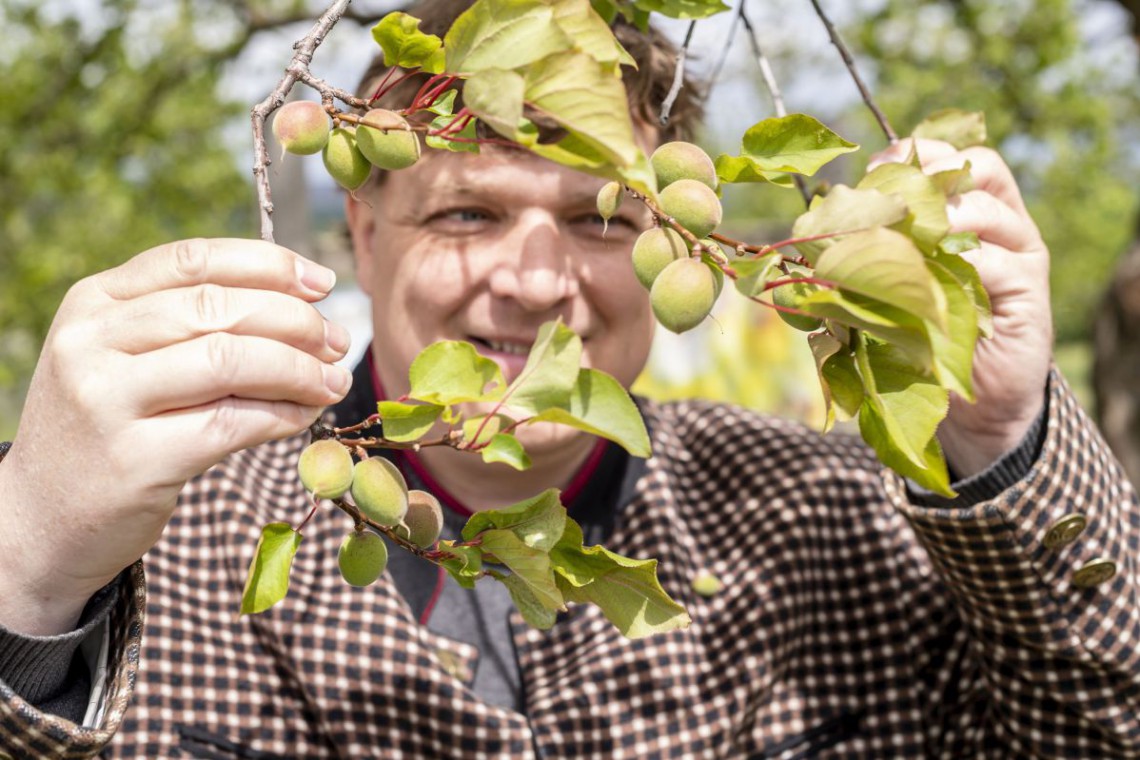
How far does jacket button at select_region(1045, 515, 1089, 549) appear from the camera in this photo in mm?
1002

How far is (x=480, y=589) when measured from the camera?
1.24 metres

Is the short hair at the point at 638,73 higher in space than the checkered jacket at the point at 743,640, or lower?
higher

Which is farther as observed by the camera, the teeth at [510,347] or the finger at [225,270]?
the teeth at [510,347]

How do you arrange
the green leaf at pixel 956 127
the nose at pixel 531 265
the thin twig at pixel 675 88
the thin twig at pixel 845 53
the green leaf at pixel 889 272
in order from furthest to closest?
the nose at pixel 531 265 < the green leaf at pixel 956 127 < the thin twig at pixel 845 53 < the thin twig at pixel 675 88 < the green leaf at pixel 889 272

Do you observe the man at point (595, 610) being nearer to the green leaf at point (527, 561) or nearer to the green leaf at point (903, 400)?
the green leaf at point (527, 561)

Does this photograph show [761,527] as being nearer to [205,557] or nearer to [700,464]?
[700,464]

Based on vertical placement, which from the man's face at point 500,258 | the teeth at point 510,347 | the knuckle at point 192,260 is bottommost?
the teeth at point 510,347

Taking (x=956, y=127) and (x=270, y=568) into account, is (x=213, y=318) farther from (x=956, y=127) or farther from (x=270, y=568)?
(x=956, y=127)

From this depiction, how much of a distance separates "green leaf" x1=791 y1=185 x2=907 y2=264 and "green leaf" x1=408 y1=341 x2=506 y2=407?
0.50 feet

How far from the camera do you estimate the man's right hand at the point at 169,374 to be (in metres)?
0.60

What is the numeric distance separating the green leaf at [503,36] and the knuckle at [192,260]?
0.19m

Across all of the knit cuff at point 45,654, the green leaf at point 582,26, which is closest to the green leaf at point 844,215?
the green leaf at point 582,26

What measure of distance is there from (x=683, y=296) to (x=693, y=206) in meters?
0.05

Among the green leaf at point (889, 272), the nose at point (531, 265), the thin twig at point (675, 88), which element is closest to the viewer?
the green leaf at point (889, 272)
